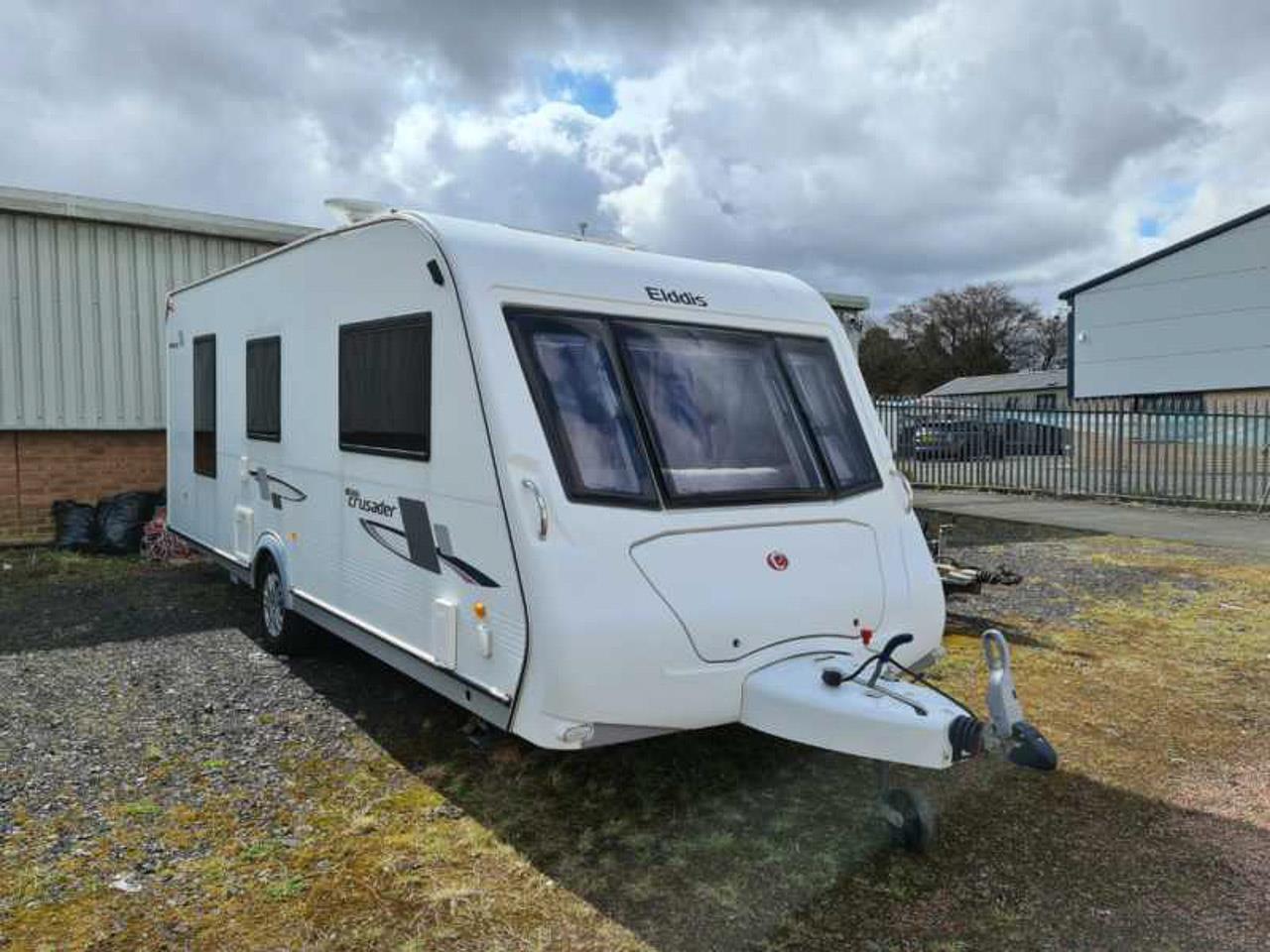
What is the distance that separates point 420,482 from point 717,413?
1.34 meters

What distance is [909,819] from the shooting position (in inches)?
139

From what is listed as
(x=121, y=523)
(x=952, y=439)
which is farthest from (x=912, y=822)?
(x=952, y=439)

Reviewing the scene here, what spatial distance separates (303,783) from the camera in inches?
165

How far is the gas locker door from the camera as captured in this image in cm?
373

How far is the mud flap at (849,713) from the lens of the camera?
315 cm

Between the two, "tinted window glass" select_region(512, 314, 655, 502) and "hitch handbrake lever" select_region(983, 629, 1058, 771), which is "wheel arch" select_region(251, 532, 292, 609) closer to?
"tinted window glass" select_region(512, 314, 655, 502)

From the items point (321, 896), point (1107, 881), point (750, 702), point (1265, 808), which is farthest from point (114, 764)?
point (1265, 808)

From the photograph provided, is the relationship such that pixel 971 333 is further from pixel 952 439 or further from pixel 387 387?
pixel 387 387

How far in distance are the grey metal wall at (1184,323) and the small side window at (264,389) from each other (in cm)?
2824

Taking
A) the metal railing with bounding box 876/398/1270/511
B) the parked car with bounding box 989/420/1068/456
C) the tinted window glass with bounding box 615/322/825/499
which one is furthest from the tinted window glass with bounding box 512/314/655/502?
the parked car with bounding box 989/420/1068/456

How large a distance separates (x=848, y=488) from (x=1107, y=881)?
1.80 metres

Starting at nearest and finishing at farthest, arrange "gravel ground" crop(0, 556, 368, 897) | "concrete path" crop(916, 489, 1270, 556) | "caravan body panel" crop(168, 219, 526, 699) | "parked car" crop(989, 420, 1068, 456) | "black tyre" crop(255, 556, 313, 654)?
"caravan body panel" crop(168, 219, 526, 699) < "gravel ground" crop(0, 556, 368, 897) < "black tyre" crop(255, 556, 313, 654) < "concrete path" crop(916, 489, 1270, 556) < "parked car" crop(989, 420, 1068, 456)

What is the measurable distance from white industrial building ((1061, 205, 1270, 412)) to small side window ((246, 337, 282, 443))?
2569 centimetres

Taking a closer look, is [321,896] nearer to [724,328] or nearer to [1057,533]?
[724,328]
